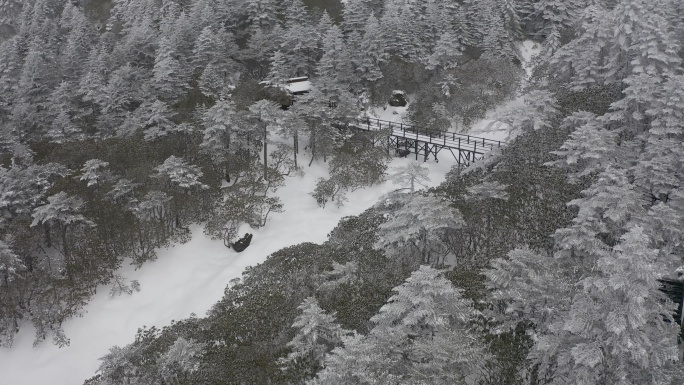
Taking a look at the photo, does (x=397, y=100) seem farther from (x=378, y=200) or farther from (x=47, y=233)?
(x=47, y=233)

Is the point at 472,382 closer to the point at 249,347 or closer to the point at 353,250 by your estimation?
the point at 249,347

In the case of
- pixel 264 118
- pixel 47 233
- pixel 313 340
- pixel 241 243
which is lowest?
pixel 241 243

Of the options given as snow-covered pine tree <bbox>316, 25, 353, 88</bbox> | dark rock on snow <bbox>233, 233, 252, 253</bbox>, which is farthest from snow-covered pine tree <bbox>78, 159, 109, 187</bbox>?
snow-covered pine tree <bbox>316, 25, 353, 88</bbox>

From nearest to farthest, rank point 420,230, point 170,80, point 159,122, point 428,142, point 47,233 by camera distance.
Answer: point 420,230 → point 47,233 → point 159,122 → point 428,142 → point 170,80

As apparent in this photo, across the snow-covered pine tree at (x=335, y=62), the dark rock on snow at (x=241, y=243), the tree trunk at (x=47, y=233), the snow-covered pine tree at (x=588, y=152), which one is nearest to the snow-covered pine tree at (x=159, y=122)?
the tree trunk at (x=47, y=233)

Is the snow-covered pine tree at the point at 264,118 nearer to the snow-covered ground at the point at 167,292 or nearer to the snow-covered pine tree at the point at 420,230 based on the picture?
the snow-covered ground at the point at 167,292

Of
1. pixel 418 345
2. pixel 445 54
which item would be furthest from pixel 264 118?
pixel 418 345

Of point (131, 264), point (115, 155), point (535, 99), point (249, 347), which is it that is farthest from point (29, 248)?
point (535, 99)
